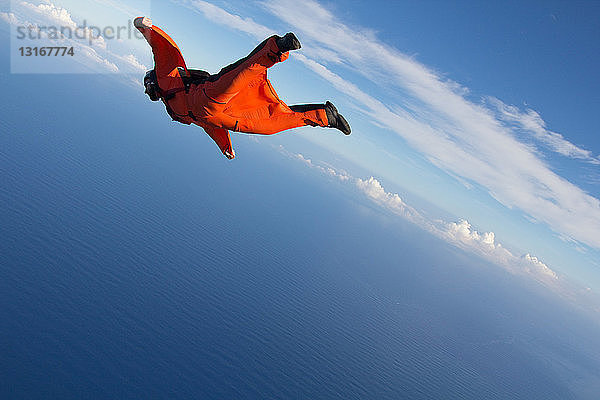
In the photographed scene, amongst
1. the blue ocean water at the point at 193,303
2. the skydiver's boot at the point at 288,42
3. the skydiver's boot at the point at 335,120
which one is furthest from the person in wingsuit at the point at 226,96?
the blue ocean water at the point at 193,303

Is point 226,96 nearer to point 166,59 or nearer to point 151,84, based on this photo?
point 166,59

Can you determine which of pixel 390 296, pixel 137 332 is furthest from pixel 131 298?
pixel 390 296

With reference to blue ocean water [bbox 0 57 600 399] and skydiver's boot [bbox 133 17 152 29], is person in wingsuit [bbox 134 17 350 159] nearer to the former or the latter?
skydiver's boot [bbox 133 17 152 29]

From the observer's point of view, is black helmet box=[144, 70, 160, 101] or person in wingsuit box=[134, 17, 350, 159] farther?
black helmet box=[144, 70, 160, 101]

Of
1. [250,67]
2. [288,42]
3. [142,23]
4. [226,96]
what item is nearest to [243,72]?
[250,67]

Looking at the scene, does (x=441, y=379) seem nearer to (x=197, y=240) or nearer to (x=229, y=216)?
(x=197, y=240)

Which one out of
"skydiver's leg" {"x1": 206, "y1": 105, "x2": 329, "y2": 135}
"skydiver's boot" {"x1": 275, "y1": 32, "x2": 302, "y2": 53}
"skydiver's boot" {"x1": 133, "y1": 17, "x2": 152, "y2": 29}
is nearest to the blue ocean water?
"skydiver's leg" {"x1": 206, "y1": 105, "x2": 329, "y2": 135}

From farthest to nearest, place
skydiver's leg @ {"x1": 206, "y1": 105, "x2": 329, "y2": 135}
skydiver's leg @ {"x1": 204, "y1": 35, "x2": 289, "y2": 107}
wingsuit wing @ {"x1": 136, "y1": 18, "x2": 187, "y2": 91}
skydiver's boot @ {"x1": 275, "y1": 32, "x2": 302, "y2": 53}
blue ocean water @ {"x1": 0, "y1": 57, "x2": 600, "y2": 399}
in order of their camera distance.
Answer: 1. blue ocean water @ {"x1": 0, "y1": 57, "x2": 600, "y2": 399}
2. skydiver's leg @ {"x1": 206, "y1": 105, "x2": 329, "y2": 135}
3. wingsuit wing @ {"x1": 136, "y1": 18, "x2": 187, "y2": 91}
4. skydiver's leg @ {"x1": 204, "y1": 35, "x2": 289, "y2": 107}
5. skydiver's boot @ {"x1": 275, "y1": 32, "x2": 302, "y2": 53}
